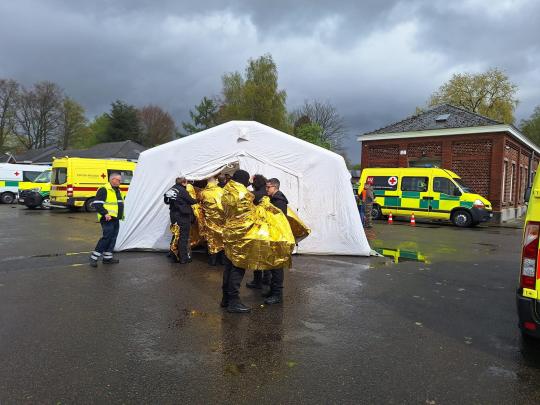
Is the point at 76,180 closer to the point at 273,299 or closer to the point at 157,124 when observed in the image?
the point at 273,299

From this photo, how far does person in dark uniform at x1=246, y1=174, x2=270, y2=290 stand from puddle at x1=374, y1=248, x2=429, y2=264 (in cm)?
355

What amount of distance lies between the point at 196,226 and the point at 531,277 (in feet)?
19.9

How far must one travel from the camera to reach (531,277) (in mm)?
3791

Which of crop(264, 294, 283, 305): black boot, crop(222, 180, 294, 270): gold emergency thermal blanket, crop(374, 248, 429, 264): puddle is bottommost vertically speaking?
crop(264, 294, 283, 305): black boot

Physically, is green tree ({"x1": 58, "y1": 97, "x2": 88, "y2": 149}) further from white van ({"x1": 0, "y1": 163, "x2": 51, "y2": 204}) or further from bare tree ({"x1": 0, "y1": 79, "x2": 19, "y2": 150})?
white van ({"x1": 0, "y1": 163, "x2": 51, "y2": 204})

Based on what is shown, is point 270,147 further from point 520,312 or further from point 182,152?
point 520,312

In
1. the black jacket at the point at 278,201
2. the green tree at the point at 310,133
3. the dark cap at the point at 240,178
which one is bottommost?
the black jacket at the point at 278,201

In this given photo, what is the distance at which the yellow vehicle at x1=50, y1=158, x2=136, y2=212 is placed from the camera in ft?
60.5

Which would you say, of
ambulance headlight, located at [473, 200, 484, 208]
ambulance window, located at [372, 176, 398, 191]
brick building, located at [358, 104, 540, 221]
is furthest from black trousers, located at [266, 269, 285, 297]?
brick building, located at [358, 104, 540, 221]

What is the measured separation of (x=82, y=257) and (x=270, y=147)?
14.1 feet

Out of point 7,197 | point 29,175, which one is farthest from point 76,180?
point 7,197

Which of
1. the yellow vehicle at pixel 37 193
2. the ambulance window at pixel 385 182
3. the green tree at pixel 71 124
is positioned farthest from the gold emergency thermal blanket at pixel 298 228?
the green tree at pixel 71 124

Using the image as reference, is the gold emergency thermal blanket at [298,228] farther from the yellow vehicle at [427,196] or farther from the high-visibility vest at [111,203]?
the yellow vehicle at [427,196]

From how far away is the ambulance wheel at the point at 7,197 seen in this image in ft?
82.2
